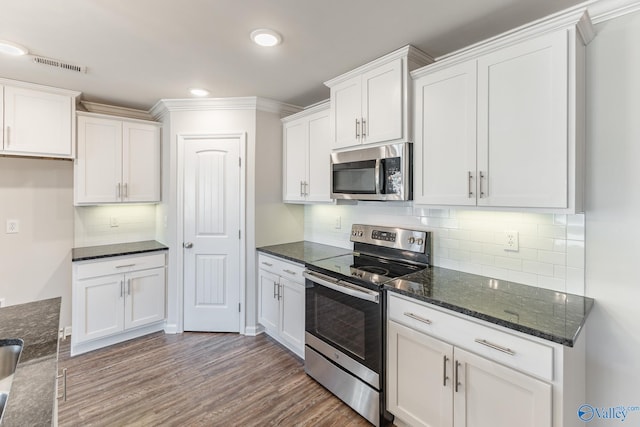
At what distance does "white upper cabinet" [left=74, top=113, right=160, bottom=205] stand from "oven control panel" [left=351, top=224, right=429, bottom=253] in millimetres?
2282

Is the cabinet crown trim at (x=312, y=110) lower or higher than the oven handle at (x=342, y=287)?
higher

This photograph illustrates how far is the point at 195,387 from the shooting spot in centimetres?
232

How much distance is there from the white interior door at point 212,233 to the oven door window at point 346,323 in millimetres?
1127

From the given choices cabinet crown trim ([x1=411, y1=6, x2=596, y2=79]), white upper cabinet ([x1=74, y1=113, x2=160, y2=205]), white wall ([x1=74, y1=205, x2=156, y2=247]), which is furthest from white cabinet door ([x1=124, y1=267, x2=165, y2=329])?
cabinet crown trim ([x1=411, y1=6, x2=596, y2=79])

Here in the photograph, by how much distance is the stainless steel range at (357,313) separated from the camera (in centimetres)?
193

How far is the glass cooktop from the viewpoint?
2.04 m

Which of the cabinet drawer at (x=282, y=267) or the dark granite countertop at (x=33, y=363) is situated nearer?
the dark granite countertop at (x=33, y=363)

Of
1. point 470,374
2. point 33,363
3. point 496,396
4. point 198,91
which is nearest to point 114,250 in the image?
point 198,91

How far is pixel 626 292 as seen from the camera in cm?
155

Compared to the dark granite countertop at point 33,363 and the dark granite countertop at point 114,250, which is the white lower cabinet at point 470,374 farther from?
the dark granite countertop at point 114,250

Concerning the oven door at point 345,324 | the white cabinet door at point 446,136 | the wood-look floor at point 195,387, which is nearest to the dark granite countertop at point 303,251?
the oven door at point 345,324

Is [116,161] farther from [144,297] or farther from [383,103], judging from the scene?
[383,103]

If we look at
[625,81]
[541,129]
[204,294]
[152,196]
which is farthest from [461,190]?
[152,196]

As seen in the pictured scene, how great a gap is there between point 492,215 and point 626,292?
0.73 m
